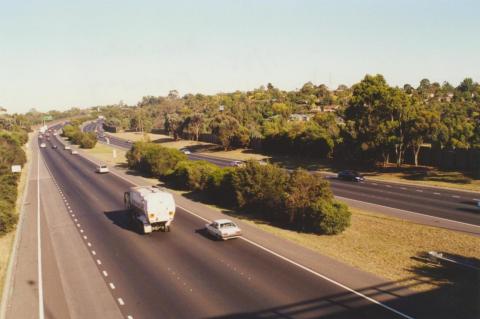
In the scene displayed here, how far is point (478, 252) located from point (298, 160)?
49.9 metres

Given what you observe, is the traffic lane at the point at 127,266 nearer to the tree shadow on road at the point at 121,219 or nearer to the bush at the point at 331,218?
the tree shadow on road at the point at 121,219

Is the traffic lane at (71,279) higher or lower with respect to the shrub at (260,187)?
lower

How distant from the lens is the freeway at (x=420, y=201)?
3002 centimetres

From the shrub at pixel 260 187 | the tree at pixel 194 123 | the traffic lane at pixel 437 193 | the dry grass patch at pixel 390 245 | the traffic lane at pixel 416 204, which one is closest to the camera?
the dry grass patch at pixel 390 245

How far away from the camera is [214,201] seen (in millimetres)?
40438

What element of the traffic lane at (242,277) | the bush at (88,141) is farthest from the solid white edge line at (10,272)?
the bush at (88,141)

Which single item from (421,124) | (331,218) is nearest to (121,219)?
(331,218)

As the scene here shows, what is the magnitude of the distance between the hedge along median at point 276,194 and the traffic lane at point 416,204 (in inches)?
355

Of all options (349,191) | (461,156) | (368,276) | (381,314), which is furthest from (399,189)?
(381,314)

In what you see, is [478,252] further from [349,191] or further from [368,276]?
[349,191]

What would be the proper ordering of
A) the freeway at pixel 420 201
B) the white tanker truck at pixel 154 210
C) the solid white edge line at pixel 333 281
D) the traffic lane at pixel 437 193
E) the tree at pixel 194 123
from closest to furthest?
the solid white edge line at pixel 333 281, the white tanker truck at pixel 154 210, the freeway at pixel 420 201, the traffic lane at pixel 437 193, the tree at pixel 194 123

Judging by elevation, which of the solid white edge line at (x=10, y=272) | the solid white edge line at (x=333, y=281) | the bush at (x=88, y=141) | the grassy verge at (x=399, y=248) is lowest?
the solid white edge line at (x=10, y=272)

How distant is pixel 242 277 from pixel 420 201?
77.6ft

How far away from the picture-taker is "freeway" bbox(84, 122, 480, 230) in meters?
30.0
